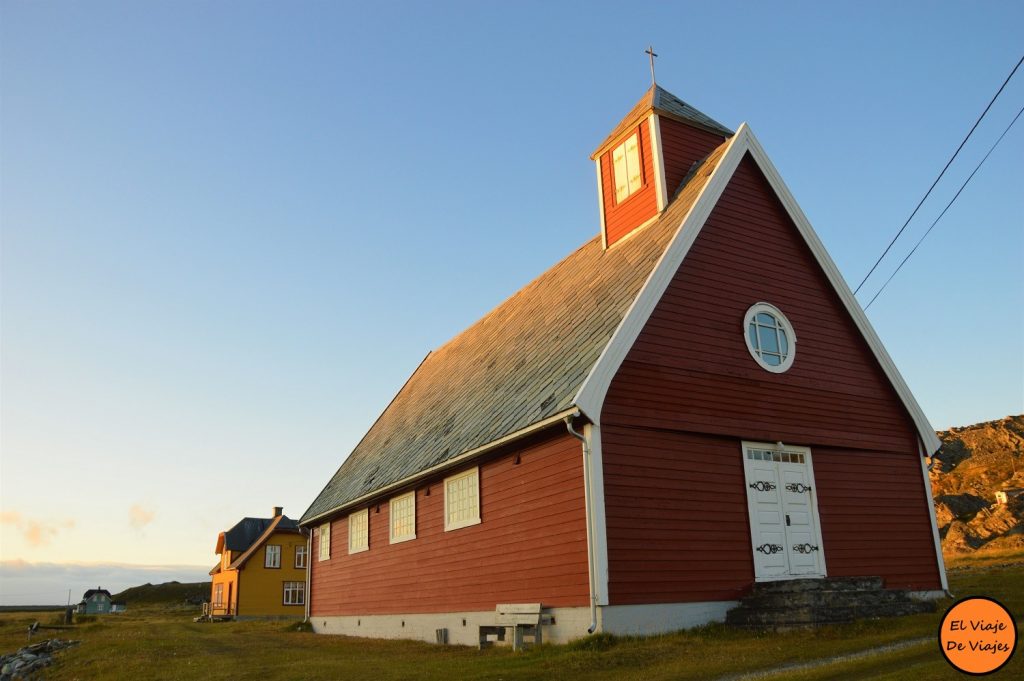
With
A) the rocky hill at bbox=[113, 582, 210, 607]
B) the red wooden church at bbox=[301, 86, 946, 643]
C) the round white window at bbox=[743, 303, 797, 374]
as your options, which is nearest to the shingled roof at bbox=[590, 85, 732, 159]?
the red wooden church at bbox=[301, 86, 946, 643]

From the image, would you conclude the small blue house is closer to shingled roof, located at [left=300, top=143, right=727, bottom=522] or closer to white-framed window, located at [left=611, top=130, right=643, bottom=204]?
shingled roof, located at [left=300, top=143, right=727, bottom=522]

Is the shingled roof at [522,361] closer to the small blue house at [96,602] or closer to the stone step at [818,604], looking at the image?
the stone step at [818,604]

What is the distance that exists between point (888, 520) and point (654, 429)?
619 centimetres

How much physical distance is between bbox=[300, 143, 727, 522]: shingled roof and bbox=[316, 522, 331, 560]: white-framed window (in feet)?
2.29

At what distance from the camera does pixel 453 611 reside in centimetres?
1727

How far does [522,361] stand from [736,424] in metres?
5.30

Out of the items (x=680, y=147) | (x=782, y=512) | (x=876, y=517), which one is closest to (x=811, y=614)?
(x=782, y=512)

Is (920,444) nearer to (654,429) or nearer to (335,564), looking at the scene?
(654,429)

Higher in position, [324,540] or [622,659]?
[324,540]

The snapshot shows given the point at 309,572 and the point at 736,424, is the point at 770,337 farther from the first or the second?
the point at 309,572

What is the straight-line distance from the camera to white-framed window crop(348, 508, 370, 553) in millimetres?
23281

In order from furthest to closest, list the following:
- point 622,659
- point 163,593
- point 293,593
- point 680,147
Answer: point 163,593 < point 293,593 < point 680,147 < point 622,659

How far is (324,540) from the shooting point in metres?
27.5

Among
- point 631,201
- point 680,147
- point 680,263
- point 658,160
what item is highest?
point 680,147
